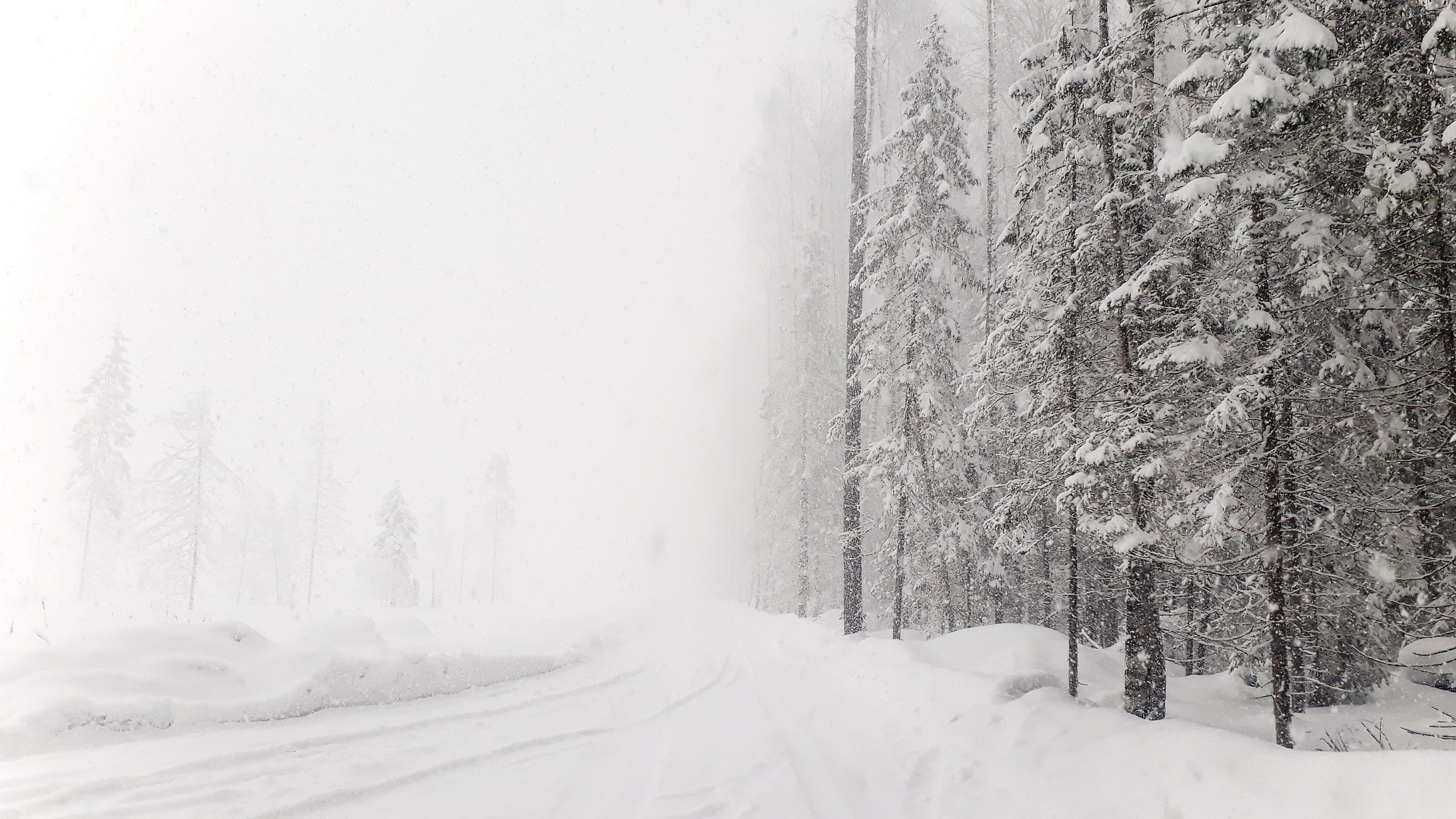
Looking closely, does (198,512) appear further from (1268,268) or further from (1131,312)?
(1268,268)

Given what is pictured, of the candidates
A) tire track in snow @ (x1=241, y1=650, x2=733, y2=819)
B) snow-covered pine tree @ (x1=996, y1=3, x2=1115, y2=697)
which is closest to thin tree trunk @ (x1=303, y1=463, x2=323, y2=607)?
tire track in snow @ (x1=241, y1=650, x2=733, y2=819)

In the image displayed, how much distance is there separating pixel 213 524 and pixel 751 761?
62310mm

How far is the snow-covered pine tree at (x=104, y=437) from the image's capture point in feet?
109

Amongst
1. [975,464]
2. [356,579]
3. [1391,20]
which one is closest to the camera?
[1391,20]

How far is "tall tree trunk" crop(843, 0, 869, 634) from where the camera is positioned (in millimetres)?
15094

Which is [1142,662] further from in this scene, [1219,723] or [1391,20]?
[1391,20]

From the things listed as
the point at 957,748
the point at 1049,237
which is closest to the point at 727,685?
the point at 957,748

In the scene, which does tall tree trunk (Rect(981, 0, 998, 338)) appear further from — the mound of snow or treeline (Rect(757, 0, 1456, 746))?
the mound of snow

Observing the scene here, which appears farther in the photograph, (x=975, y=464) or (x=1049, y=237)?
(x=975, y=464)

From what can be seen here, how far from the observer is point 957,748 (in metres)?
6.74

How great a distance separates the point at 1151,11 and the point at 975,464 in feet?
34.6

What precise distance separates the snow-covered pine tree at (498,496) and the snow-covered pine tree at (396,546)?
1203cm

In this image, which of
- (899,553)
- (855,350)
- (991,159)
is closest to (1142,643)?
(899,553)

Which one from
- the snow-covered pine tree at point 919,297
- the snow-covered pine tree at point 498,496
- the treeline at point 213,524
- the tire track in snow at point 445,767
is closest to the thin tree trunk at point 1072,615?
the snow-covered pine tree at point 919,297
